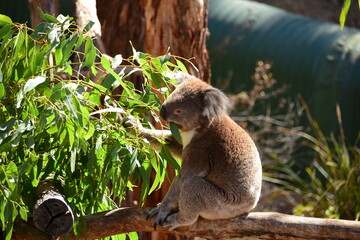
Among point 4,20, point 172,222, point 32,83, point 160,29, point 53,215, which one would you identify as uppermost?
point 4,20

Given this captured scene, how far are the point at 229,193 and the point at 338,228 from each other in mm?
653

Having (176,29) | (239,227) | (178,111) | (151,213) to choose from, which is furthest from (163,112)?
(176,29)

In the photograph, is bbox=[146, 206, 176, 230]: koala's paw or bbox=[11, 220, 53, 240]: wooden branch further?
bbox=[146, 206, 176, 230]: koala's paw

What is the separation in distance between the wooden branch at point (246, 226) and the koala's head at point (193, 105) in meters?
0.53

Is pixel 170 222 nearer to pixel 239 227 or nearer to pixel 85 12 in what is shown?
pixel 239 227

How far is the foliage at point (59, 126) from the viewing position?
2732mm

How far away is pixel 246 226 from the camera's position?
322cm

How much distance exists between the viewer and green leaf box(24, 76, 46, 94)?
261 cm

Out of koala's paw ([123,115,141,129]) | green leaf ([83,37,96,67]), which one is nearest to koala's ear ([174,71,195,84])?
koala's paw ([123,115,141,129])

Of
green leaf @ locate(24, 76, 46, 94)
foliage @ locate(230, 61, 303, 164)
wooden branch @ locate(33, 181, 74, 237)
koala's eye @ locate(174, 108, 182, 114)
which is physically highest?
green leaf @ locate(24, 76, 46, 94)

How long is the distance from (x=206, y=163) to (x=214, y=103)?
1.20 feet

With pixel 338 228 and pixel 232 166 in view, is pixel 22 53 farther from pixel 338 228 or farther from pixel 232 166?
pixel 338 228

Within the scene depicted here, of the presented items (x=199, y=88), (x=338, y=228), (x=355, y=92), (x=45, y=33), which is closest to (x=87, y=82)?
(x=45, y=33)

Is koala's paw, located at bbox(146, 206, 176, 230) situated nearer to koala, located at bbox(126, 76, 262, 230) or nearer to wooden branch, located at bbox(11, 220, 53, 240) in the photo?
koala, located at bbox(126, 76, 262, 230)
